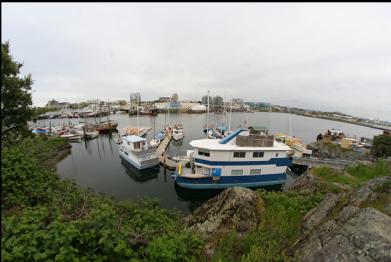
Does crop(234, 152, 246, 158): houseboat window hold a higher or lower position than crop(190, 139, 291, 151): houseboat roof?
lower

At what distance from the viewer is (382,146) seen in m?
21.0

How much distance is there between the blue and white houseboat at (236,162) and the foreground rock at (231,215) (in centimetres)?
738

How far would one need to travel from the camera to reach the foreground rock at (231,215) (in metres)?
5.48

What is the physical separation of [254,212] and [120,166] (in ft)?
62.7

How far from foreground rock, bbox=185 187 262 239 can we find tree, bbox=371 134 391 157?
24.3 metres

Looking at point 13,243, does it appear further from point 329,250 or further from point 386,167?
point 386,167

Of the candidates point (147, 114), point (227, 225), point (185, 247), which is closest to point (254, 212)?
point (227, 225)

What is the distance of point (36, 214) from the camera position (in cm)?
369

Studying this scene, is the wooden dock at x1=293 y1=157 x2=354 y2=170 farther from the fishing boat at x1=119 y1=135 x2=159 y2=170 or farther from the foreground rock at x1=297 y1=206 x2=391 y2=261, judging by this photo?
the foreground rock at x1=297 y1=206 x2=391 y2=261

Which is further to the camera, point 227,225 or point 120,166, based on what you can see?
point 120,166

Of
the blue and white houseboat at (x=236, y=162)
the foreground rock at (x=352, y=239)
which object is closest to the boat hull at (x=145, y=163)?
the blue and white houseboat at (x=236, y=162)

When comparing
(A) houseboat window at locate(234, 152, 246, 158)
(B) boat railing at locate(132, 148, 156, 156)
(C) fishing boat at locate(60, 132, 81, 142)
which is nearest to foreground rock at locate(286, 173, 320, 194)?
(A) houseboat window at locate(234, 152, 246, 158)

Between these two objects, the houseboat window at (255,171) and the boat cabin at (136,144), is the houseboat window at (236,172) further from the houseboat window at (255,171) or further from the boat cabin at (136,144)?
the boat cabin at (136,144)

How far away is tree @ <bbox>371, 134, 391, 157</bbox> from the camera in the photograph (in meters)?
20.7
